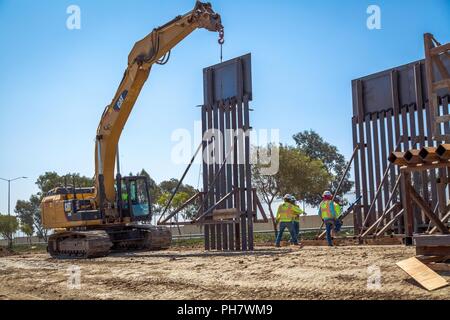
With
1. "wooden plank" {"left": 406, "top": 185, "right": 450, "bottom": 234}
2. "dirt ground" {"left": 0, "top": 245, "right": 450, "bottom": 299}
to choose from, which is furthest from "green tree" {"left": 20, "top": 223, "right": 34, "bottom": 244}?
"wooden plank" {"left": 406, "top": 185, "right": 450, "bottom": 234}

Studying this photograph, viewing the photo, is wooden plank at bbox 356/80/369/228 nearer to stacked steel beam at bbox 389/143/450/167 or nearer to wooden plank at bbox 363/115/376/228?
wooden plank at bbox 363/115/376/228

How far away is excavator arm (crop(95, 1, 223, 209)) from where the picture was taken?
1881cm

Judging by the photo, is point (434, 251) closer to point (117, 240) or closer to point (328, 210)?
point (328, 210)

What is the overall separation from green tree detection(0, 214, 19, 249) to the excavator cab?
46489 millimetres

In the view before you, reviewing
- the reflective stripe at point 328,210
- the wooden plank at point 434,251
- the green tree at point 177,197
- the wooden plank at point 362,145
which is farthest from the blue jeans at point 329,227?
the green tree at point 177,197

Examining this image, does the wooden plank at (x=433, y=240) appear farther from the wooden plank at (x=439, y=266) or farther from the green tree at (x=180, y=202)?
the green tree at (x=180, y=202)

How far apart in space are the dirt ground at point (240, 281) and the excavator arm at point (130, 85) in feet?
25.1

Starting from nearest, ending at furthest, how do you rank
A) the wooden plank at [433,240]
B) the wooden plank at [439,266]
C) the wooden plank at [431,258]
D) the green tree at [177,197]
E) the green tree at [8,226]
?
1. the wooden plank at [439,266]
2. the wooden plank at [433,240]
3. the wooden plank at [431,258]
4. the green tree at [177,197]
5. the green tree at [8,226]

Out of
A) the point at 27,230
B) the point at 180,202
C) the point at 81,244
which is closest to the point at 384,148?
the point at 81,244

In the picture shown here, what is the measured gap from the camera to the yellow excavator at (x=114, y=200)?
19594mm

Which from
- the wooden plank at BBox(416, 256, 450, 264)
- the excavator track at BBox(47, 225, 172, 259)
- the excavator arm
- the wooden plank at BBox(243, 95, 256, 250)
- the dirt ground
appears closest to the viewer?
the dirt ground

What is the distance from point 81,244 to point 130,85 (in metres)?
5.49

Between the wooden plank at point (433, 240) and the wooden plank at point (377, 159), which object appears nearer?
the wooden plank at point (433, 240)
